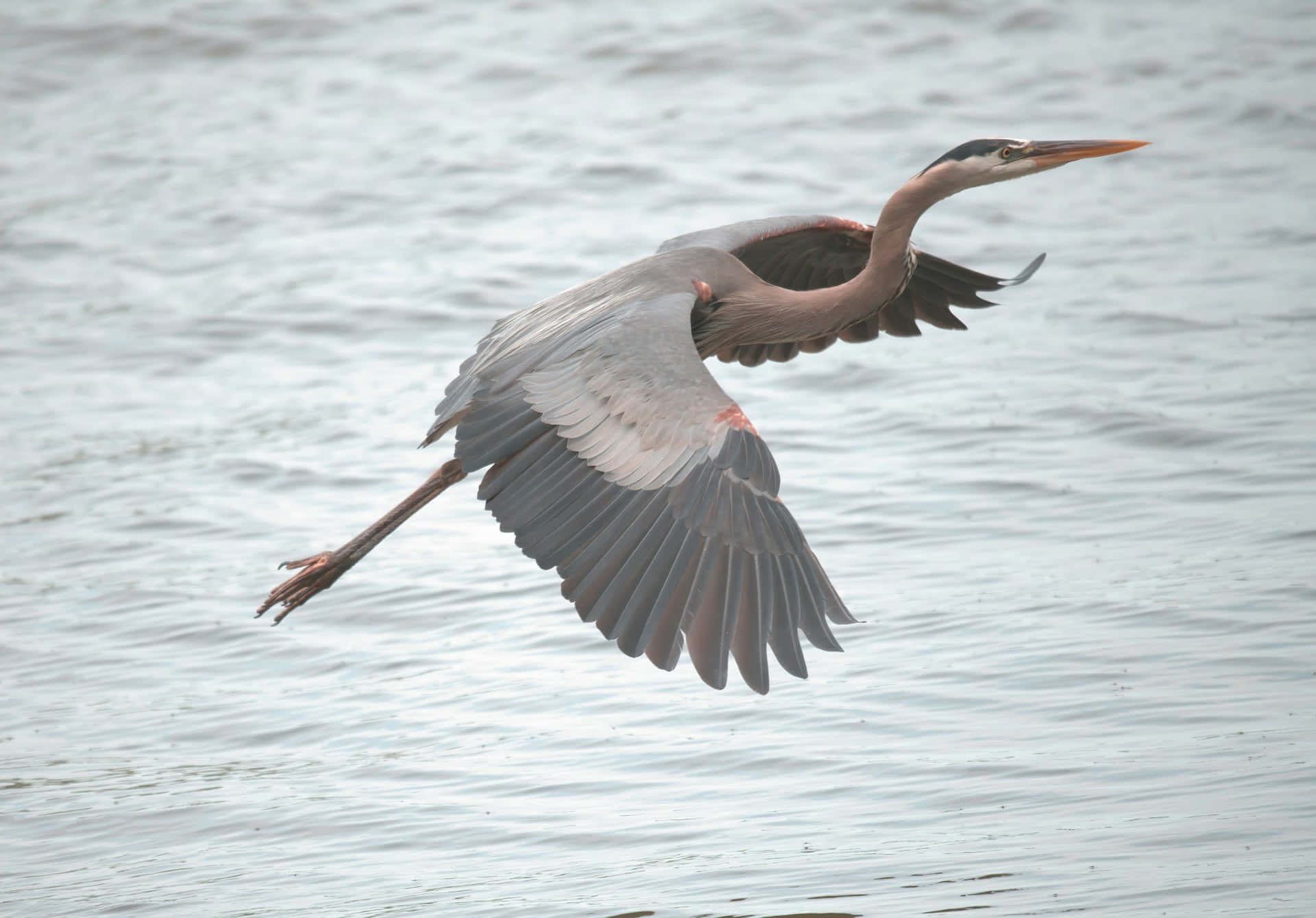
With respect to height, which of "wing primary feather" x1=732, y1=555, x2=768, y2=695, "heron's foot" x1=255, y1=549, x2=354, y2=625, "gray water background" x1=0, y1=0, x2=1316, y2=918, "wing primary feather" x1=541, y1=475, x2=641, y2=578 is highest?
"wing primary feather" x1=541, y1=475, x2=641, y2=578

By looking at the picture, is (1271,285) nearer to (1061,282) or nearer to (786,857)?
(1061,282)

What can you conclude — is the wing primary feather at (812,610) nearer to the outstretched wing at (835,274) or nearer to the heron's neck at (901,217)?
the heron's neck at (901,217)

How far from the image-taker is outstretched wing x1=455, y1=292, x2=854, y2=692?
5.32 meters

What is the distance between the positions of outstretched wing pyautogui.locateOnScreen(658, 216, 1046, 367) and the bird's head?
0.65 meters

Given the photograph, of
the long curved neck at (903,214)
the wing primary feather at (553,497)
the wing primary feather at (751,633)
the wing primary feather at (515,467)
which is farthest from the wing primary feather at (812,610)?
the long curved neck at (903,214)

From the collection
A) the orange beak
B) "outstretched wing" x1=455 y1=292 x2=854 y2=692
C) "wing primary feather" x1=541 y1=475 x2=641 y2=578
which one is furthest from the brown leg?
the orange beak

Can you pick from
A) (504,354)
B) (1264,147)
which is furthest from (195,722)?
(1264,147)

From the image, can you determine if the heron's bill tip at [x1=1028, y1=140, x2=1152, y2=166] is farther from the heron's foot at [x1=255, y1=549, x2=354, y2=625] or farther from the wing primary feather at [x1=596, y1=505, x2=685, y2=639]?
the heron's foot at [x1=255, y1=549, x2=354, y2=625]

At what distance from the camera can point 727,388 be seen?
1123 cm

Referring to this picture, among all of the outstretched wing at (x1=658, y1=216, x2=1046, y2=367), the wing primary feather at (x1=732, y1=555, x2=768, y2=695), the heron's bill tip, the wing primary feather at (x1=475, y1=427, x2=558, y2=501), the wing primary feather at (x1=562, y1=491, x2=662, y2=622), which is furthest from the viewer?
the outstretched wing at (x1=658, y1=216, x2=1046, y2=367)

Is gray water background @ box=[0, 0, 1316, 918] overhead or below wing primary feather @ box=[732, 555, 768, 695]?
below

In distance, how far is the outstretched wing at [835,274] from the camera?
25.2ft

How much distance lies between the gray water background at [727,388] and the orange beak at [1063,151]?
72.9 inches

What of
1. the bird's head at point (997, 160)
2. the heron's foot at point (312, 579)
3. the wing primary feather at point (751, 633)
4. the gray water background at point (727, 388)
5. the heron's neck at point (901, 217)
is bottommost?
the gray water background at point (727, 388)
